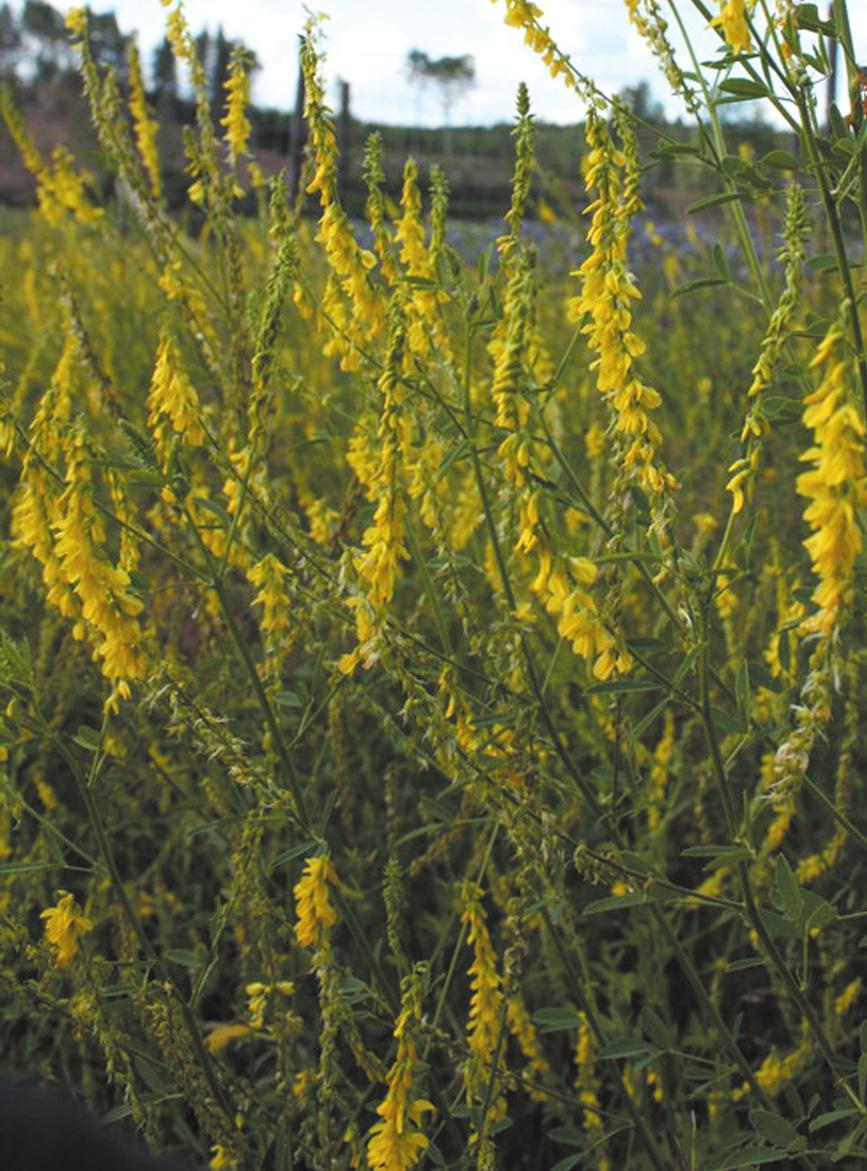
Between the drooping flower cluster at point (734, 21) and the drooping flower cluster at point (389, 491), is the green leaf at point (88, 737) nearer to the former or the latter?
the drooping flower cluster at point (389, 491)

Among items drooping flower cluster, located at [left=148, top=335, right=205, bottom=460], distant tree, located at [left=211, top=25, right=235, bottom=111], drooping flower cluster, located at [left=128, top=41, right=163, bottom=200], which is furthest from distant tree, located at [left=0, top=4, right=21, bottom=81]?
drooping flower cluster, located at [left=148, top=335, right=205, bottom=460]

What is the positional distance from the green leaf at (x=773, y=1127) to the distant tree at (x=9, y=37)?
6246 cm

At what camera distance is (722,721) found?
5.19 ft

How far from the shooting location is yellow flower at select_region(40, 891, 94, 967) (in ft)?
5.24

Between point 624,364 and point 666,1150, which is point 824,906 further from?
point 666,1150

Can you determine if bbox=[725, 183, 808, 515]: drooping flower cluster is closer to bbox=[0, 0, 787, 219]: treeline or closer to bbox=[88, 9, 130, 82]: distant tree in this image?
bbox=[0, 0, 787, 219]: treeline

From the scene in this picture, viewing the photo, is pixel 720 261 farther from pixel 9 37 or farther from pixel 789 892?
pixel 9 37

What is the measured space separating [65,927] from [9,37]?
215 ft

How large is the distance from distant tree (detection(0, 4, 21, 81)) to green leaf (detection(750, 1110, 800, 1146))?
205 ft

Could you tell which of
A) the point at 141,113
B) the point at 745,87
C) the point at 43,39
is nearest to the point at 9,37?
the point at 43,39

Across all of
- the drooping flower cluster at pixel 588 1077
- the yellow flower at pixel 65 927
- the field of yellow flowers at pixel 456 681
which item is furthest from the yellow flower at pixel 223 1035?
the yellow flower at pixel 65 927

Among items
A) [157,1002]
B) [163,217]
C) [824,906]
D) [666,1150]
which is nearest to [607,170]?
[824,906]

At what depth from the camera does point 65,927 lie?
160 cm

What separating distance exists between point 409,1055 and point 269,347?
860mm
